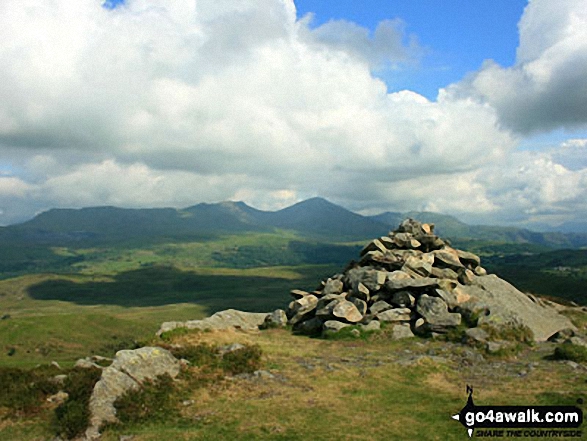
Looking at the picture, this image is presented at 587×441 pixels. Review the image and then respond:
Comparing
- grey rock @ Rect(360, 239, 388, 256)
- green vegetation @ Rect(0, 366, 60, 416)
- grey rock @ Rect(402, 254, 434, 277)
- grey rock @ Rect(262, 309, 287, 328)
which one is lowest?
grey rock @ Rect(262, 309, 287, 328)

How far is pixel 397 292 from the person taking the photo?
39.5 m

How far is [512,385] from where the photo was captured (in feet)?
74.0

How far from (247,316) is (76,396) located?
25.8 m

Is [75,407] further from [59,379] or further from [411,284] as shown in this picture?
[411,284]

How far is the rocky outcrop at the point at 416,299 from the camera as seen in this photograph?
35.4 meters

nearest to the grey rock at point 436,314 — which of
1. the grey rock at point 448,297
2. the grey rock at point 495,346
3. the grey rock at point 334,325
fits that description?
the grey rock at point 448,297

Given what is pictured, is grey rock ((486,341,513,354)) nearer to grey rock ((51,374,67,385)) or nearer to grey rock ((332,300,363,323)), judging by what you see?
grey rock ((332,300,363,323))

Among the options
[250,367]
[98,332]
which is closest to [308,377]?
[250,367]

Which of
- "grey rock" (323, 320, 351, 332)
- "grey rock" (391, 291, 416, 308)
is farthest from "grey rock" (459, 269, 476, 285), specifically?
"grey rock" (323, 320, 351, 332)

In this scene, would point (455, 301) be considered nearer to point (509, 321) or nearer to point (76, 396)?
point (509, 321)

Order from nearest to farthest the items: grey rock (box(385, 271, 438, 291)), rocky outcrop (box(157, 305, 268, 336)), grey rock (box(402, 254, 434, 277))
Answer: rocky outcrop (box(157, 305, 268, 336)) < grey rock (box(385, 271, 438, 291)) < grey rock (box(402, 254, 434, 277))

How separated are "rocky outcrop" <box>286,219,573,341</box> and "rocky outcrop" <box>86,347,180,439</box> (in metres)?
16.4

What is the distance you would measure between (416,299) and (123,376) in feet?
88.4

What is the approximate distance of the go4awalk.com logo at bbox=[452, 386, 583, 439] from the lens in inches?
666
